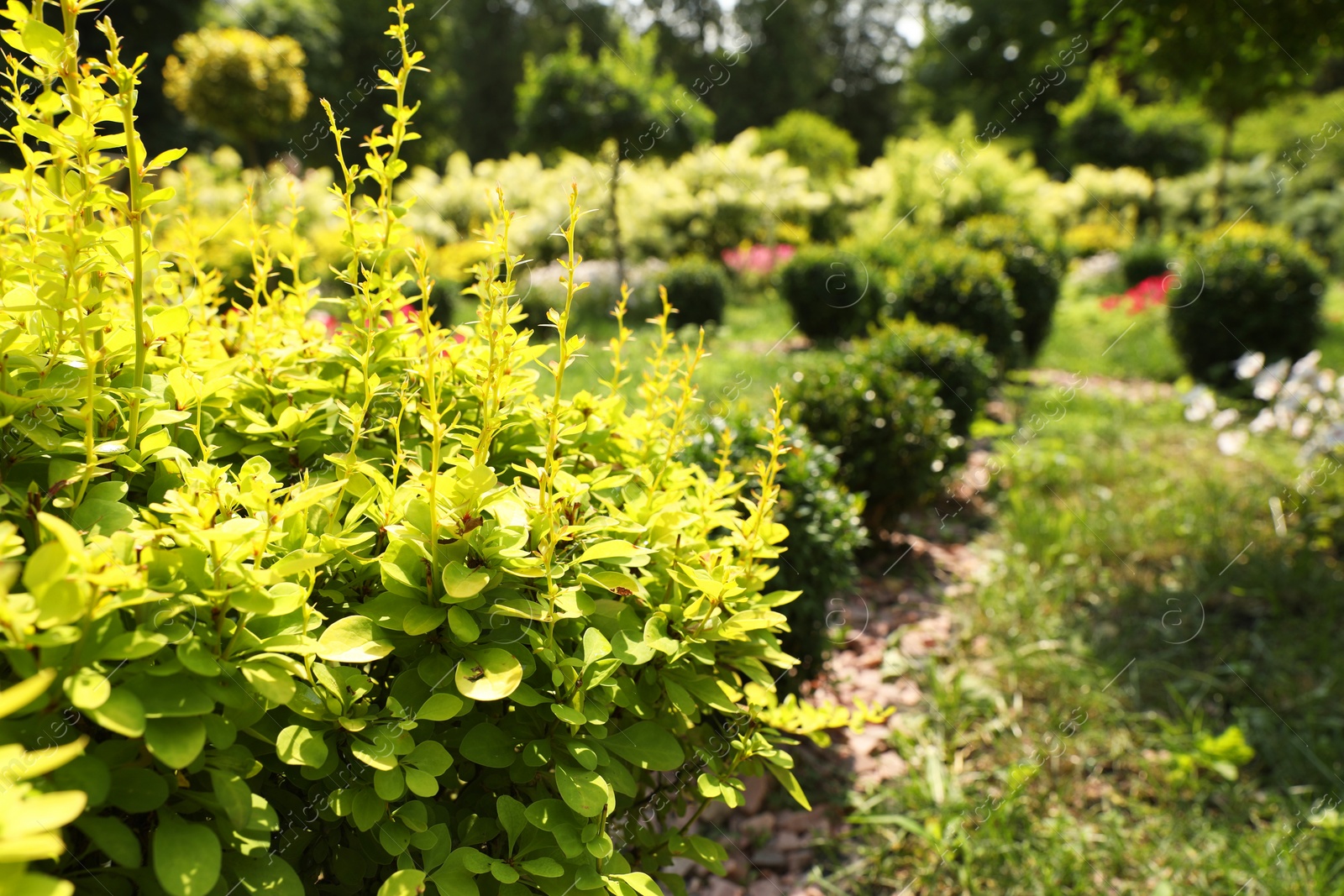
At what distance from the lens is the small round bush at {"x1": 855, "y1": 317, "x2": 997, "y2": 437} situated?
4375 millimetres

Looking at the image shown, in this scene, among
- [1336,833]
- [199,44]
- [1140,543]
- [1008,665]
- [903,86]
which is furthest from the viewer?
[903,86]

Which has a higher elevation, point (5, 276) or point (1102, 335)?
point (1102, 335)

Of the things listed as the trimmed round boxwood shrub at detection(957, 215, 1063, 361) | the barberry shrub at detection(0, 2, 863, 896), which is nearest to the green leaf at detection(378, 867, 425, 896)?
the barberry shrub at detection(0, 2, 863, 896)

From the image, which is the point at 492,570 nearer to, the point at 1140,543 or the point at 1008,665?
the point at 1008,665

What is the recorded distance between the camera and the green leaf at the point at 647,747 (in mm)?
1001

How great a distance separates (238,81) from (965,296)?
30.2 feet

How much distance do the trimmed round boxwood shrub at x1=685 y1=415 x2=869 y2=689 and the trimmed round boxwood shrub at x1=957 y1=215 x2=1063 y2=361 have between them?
5.06m

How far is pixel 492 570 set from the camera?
94 centimetres

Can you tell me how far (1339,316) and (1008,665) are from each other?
8.84 metres

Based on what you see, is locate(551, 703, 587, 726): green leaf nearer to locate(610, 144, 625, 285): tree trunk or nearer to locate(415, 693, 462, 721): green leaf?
locate(415, 693, 462, 721): green leaf

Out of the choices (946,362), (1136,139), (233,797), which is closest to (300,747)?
(233,797)

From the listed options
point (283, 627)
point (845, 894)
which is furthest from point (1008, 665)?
point (283, 627)

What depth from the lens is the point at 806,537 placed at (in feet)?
8.27

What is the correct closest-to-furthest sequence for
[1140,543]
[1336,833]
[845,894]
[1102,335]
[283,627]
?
[283,627] → [845,894] → [1336,833] → [1140,543] → [1102,335]
